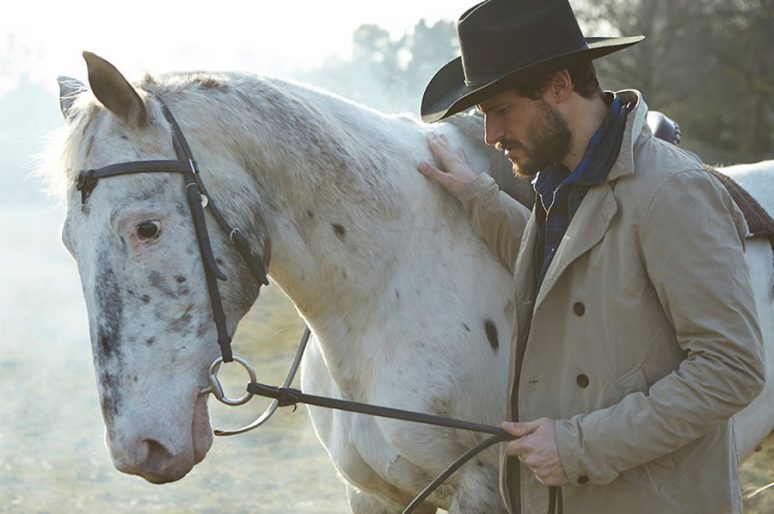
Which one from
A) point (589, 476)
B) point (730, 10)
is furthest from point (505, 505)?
point (730, 10)

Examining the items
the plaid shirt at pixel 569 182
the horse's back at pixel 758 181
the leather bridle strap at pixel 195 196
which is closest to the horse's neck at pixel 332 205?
the leather bridle strap at pixel 195 196

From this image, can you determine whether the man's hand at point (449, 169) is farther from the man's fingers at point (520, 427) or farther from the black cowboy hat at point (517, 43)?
the man's fingers at point (520, 427)

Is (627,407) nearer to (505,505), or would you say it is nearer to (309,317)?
(505,505)

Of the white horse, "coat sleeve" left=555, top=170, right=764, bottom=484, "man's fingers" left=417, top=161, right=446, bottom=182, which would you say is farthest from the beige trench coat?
"man's fingers" left=417, top=161, right=446, bottom=182

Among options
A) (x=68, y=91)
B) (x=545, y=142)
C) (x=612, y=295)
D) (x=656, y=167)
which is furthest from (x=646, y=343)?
(x=68, y=91)

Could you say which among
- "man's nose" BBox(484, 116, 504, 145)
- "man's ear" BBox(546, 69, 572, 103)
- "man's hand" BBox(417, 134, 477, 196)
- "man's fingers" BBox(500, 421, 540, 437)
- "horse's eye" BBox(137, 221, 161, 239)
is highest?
"man's ear" BBox(546, 69, 572, 103)

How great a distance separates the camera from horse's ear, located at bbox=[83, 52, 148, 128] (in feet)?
7.55

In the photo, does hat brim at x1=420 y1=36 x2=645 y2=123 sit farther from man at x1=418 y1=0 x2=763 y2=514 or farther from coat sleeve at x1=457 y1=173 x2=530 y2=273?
coat sleeve at x1=457 y1=173 x2=530 y2=273

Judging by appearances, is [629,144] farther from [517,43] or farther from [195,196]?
[195,196]

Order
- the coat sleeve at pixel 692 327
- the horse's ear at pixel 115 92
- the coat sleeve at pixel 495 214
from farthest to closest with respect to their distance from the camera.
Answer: the coat sleeve at pixel 495 214 < the horse's ear at pixel 115 92 < the coat sleeve at pixel 692 327

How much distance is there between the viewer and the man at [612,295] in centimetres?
209

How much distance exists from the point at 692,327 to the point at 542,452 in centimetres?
44

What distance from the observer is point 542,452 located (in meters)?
2.22

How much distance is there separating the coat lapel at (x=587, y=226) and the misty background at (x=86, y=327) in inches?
44.6
